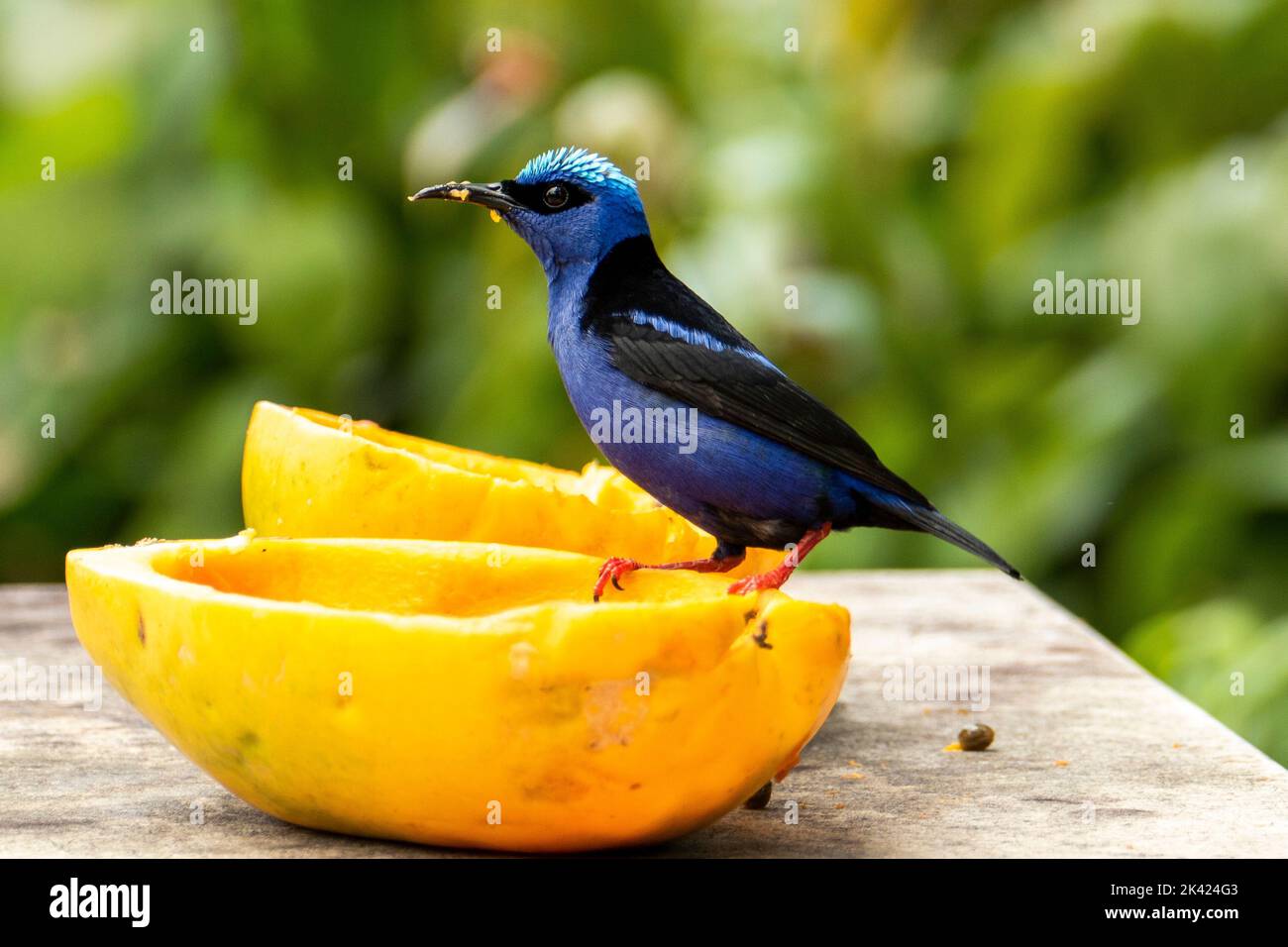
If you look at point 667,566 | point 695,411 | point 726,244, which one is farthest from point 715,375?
point 726,244

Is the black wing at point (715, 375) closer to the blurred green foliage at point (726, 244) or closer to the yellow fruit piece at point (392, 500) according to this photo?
the yellow fruit piece at point (392, 500)

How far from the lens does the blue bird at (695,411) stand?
7.78 feet

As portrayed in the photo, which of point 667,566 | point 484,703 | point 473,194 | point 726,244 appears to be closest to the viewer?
point 484,703

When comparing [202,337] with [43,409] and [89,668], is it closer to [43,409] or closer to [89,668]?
[43,409]

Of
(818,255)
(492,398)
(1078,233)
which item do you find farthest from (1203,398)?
(492,398)

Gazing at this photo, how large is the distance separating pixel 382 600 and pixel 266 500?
1.51 feet


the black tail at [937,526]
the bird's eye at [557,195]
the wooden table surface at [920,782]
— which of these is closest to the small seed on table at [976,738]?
the wooden table surface at [920,782]

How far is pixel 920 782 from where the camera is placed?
2.24m

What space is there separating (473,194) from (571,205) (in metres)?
0.16

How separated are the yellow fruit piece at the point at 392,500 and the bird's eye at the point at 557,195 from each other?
0.45m

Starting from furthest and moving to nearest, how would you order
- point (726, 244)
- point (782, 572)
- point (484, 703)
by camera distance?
point (726, 244)
point (782, 572)
point (484, 703)

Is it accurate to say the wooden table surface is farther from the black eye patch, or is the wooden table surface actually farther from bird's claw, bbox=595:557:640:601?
the black eye patch

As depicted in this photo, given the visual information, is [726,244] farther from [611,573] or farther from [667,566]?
[611,573]

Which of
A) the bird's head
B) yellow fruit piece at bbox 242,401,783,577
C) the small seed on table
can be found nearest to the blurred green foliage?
the small seed on table
